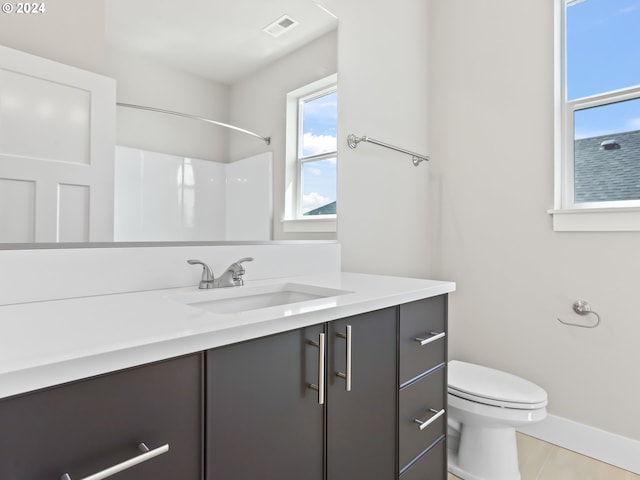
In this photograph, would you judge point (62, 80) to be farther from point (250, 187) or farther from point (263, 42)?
point (263, 42)

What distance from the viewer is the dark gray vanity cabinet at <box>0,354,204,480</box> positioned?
1.61 ft

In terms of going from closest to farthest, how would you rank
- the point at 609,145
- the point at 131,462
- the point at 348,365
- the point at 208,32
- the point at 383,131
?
1. the point at 131,462
2. the point at 348,365
3. the point at 208,32
4. the point at 609,145
5. the point at 383,131

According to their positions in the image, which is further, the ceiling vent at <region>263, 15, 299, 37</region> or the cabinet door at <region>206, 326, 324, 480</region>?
the ceiling vent at <region>263, 15, 299, 37</region>

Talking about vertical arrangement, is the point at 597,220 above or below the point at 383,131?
below

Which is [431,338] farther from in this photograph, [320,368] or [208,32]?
[208,32]

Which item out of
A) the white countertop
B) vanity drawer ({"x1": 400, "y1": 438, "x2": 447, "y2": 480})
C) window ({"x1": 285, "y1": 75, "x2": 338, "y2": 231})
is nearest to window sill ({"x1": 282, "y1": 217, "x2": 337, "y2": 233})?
window ({"x1": 285, "y1": 75, "x2": 338, "y2": 231})

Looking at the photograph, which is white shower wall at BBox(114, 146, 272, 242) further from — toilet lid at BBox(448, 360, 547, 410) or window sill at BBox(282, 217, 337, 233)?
toilet lid at BBox(448, 360, 547, 410)

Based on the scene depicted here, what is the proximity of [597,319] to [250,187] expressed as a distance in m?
1.80

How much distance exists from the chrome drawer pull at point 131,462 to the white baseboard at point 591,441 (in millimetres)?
1862

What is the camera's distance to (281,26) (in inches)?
58.1

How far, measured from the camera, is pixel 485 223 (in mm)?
2207

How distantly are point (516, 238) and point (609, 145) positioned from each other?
624mm

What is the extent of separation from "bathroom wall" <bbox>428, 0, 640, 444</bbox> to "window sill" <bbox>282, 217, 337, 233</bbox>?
1026 mm

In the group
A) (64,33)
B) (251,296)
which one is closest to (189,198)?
(251,296)
